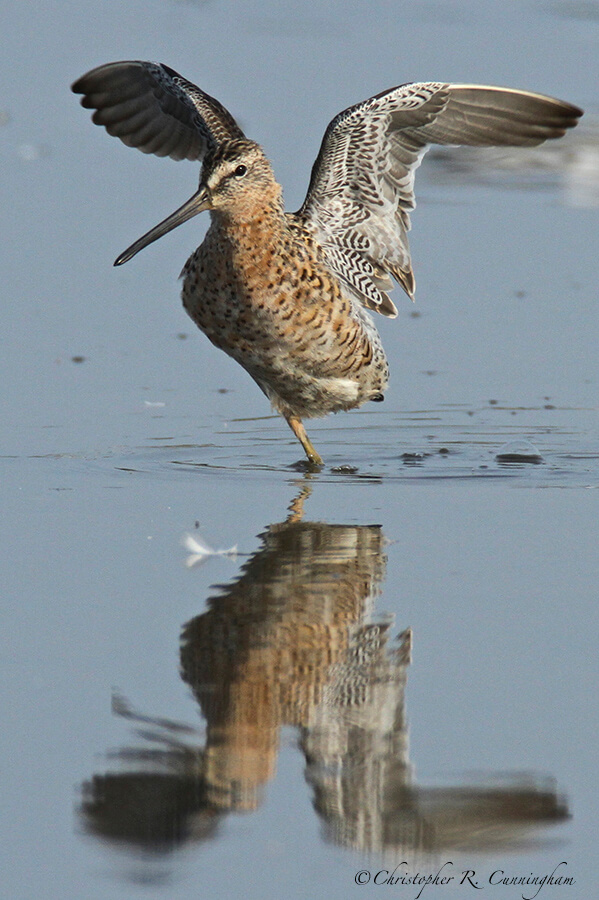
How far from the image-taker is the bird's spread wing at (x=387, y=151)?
22.4 feet

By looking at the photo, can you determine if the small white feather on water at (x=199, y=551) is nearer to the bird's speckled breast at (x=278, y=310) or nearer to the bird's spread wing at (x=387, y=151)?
the bird's speckled breast at (x=278, y=310)

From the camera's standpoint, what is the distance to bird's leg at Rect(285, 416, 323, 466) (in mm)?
6684

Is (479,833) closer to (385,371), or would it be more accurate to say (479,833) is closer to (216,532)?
(216,532)

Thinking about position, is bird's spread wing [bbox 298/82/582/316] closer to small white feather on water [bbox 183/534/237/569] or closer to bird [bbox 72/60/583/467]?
bird [bbox 72/60/583/467]

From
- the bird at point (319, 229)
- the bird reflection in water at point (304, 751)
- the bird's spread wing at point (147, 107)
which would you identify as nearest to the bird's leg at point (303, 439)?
the bird at point (319, 229)

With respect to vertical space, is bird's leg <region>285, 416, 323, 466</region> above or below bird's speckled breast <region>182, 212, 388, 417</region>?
below

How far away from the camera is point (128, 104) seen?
25.1 ft

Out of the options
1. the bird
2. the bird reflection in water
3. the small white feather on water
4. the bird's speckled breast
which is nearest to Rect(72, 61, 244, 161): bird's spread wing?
the bird

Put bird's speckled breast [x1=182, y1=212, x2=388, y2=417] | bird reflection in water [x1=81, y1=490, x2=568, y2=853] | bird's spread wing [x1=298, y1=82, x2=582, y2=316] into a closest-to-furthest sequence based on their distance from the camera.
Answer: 1. bird reflection in water [x1=81, y1=490, x2=568, y2=853]
2. bird's speckled breast [x1=182, y1=212, x2=388, y2=417]
3. bird's spread wing [x1=298, y1=82, x2=582, y2=316]

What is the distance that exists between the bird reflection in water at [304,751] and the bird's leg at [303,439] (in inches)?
90.1

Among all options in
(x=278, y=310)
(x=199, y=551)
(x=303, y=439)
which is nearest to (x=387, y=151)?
(x=278, y=310)

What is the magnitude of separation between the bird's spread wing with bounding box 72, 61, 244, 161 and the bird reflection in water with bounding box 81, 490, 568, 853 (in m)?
3.59

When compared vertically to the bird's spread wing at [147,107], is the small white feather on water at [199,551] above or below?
below

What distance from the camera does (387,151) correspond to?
23.0ft
